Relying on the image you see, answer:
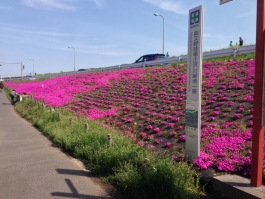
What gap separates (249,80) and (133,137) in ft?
19.7

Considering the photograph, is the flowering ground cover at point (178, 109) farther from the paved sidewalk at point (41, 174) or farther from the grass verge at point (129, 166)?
the paved sidewalk at point (41, 174)

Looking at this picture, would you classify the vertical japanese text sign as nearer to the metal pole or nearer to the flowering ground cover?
the flowering ground cover

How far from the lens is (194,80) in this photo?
6023 mm

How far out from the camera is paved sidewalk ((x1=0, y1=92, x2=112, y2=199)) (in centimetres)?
502

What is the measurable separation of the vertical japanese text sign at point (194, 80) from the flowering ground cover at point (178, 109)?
35 cm

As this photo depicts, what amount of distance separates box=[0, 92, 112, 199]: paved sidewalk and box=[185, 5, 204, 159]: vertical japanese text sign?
224cm

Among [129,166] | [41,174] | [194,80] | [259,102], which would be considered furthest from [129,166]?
[259,102]

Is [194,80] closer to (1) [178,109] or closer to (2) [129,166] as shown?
(2) [129,166]

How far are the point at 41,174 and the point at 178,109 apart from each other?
5735 millimetres

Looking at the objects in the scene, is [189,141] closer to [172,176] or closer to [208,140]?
[208,140]

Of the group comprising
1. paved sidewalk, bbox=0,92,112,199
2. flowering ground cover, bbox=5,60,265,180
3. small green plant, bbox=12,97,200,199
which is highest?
flowering ground cover, bbox=5,60,265,180

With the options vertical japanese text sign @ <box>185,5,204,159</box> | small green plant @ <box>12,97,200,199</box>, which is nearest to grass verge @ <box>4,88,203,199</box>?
small green plant @ <box>12,97,200,199</box>

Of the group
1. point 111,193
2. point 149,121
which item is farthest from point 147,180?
point 149,121

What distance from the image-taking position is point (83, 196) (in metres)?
4.83
